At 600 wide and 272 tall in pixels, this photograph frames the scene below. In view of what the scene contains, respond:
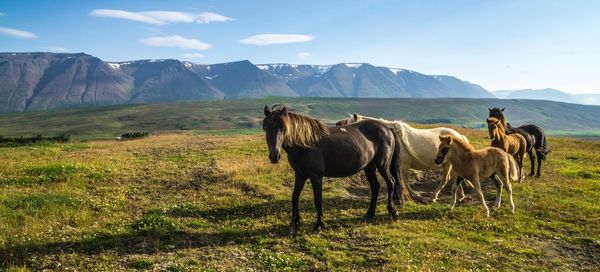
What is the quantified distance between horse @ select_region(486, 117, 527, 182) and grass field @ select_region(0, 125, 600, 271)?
181 cm

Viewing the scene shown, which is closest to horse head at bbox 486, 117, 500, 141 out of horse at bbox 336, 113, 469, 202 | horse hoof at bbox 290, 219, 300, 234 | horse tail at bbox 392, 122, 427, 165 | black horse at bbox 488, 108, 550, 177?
horse at bbox 336, 113, 469, 202

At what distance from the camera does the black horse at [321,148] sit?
1078cm

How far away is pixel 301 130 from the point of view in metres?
11.4

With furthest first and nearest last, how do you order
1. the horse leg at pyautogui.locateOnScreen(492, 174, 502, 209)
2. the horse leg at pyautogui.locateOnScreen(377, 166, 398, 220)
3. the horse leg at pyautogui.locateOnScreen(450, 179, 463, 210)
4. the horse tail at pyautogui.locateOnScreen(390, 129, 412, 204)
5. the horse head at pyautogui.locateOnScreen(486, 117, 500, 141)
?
the horse head at pyautogui.locateOnScreen(486, 117, 500, 141) → the horse leg at pyautogui.locateOnScreen(450, 179, 463, 210) → the horse leg at pyautogui.locateOnScreen(492, 174, 502, 209) → the horse tail at pyautogui.locateOnScreen(390, 129, 412, 204) → the horse leg at pyautogui.locateOnScreen(377, 166, 398, 220)

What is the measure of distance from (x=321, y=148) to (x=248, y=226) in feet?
11.4

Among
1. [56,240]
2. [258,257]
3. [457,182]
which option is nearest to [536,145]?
[457,182]

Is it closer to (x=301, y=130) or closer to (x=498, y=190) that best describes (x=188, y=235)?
(x=301, y=130)

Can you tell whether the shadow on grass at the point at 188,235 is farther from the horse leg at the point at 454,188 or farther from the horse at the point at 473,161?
the horse at the point at 473,161

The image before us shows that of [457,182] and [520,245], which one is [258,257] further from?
[457,182]

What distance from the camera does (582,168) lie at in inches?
883

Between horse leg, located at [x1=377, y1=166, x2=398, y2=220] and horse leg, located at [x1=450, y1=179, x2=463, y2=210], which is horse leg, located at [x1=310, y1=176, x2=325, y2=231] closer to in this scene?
→ horse leg, located at [x1=377, y1=166, x2=398, y2=220]

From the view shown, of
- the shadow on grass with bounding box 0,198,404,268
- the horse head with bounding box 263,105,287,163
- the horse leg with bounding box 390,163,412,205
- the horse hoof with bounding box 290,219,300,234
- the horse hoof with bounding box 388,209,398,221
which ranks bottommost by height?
the shadow on grass with bounding box 0,198,404,268

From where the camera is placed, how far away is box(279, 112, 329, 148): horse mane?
1097 centimetres

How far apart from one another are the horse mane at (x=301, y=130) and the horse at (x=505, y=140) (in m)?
8.88
